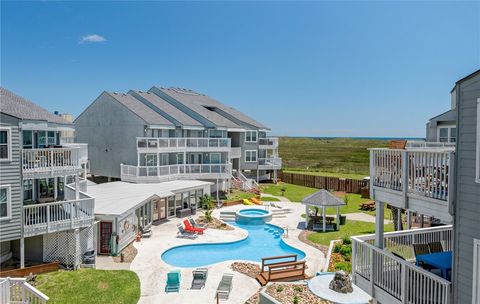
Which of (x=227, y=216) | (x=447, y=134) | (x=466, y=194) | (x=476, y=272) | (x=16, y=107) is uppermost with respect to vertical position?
(x=16, y=107)

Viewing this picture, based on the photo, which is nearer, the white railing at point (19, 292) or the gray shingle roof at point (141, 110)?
the white railing at point (19, 292)

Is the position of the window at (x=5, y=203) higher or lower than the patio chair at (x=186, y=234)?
higher

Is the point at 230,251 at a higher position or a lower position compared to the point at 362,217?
lower

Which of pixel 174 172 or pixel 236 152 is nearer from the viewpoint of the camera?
pixel 174 172

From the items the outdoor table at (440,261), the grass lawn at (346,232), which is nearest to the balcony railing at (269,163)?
the grass lawn at (346,232)

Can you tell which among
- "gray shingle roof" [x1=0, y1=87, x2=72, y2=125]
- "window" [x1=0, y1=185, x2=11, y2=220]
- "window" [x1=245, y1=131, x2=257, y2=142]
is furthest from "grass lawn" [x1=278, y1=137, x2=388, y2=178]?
"window" [x1=0, y1=185, x2=11, y2=220]

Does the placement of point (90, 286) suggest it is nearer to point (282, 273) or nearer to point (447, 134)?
point (282, 273)

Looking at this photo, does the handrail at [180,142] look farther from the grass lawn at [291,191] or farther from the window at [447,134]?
the window at [447,134]

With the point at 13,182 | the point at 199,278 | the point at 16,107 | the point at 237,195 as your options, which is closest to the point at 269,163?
the point at 237,195
